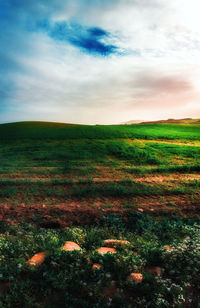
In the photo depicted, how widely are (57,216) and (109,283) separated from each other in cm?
420

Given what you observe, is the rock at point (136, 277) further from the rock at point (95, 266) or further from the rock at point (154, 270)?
the rock at point (95, 266)

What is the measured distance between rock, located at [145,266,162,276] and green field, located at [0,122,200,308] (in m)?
0.04

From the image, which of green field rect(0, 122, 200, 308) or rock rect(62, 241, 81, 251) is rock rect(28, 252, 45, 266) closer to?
green field rect(0, 122, 200, 308)

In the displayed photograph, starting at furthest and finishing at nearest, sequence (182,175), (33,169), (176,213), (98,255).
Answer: (33,169) < (182,175) < (176,213) < (98,255)

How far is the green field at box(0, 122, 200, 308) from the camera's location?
12.2ft

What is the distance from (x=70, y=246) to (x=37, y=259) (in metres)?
0.93

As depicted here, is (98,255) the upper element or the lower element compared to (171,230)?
upper

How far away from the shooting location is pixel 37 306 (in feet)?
11.2

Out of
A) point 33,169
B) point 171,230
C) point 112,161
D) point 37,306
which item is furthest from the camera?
point 112,161

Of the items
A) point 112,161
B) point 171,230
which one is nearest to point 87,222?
point 171,230

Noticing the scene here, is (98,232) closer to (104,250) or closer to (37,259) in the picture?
(104,250)

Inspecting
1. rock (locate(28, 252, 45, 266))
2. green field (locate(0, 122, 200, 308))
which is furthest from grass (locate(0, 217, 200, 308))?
rock (locate(28, 252, 45, 266))

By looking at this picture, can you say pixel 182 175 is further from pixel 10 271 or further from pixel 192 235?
pixel 10 271

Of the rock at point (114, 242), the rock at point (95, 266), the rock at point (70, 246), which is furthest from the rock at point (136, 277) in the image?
the rock at point (70, 246)
